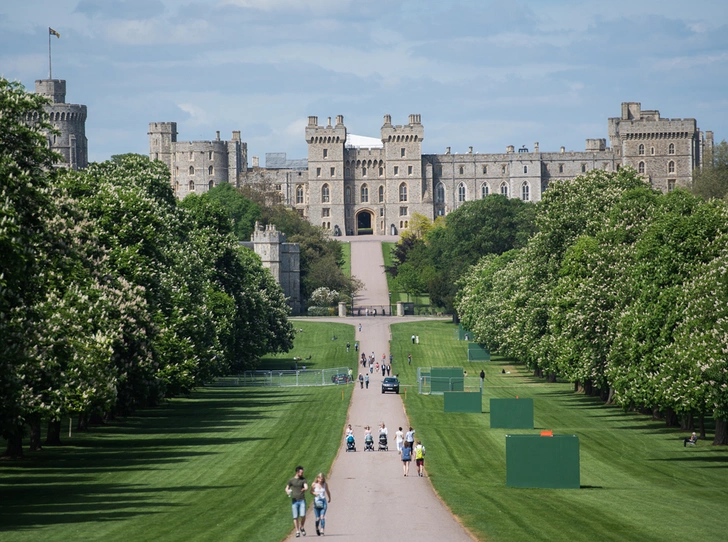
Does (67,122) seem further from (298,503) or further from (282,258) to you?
(298,503)

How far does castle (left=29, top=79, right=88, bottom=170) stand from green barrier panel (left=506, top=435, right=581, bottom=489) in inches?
6458

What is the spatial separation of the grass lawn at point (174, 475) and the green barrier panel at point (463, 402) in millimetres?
4813

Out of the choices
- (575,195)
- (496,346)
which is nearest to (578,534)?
(575,195)

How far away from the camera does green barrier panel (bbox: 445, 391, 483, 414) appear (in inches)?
2346

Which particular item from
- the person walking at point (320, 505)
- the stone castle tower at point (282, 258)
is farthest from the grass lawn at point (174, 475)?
the stone castle tower at point (282, 258)

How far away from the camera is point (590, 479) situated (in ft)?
121

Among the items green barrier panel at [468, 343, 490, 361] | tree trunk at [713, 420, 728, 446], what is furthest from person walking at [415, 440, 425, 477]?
green barrier panel at [468, 343, 490, 361]

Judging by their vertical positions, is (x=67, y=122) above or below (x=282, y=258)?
above

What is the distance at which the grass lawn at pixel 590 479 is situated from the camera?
2752 cm

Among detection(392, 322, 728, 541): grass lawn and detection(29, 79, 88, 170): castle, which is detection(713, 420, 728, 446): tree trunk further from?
detection(29, 79, 88, 170): castle

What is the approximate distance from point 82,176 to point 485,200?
306ft

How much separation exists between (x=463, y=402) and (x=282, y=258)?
255ft

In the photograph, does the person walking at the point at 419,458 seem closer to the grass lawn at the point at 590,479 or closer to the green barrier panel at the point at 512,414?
the grass lawn at the point at 590,479

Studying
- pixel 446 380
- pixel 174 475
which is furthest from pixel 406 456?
pixel 446 380
